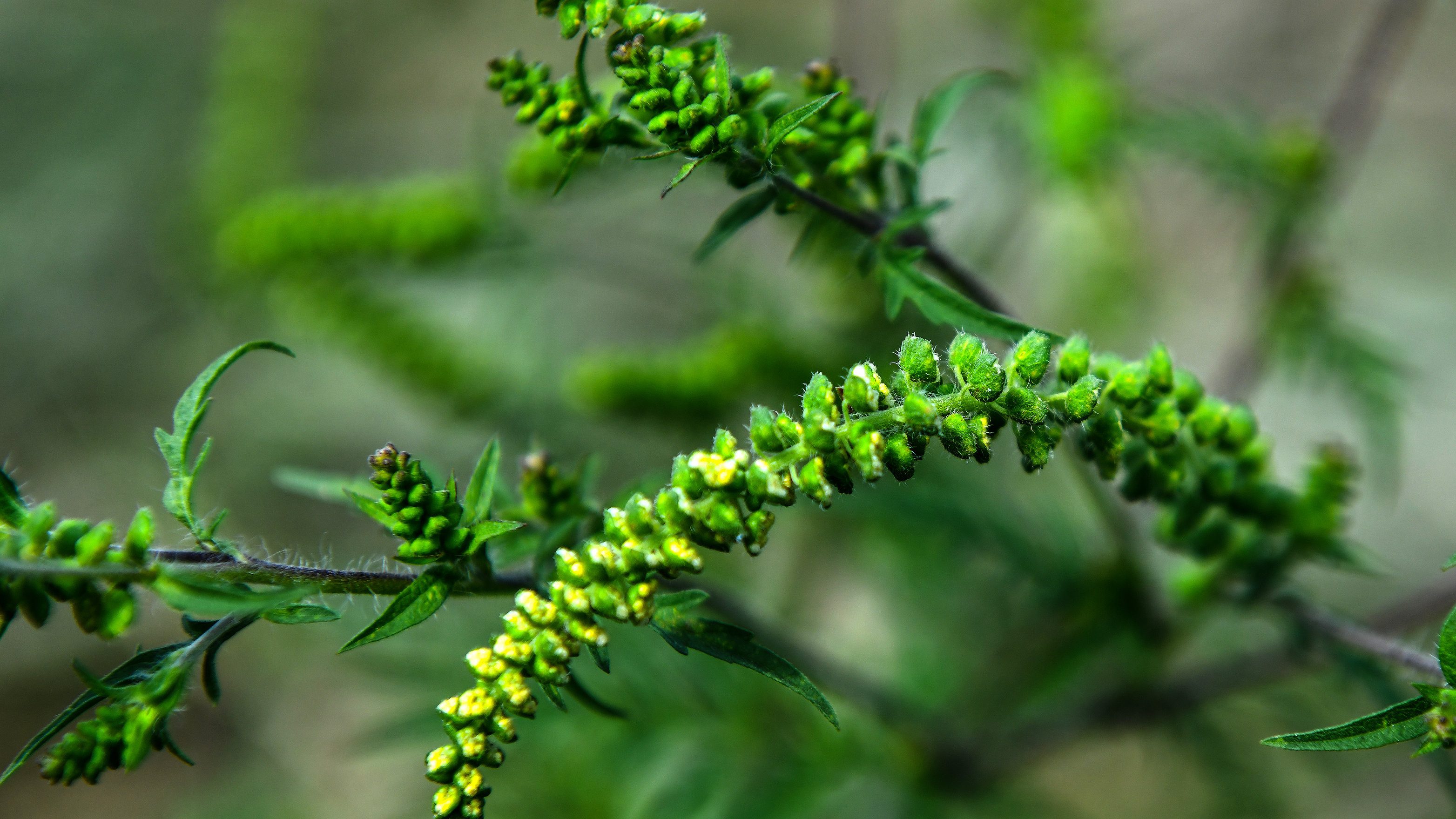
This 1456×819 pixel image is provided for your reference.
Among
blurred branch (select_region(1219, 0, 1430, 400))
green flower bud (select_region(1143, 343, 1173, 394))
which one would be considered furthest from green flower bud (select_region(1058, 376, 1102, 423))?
blurred branch (select_region(1219, 0, 1430, 400))

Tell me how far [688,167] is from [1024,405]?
407 mm

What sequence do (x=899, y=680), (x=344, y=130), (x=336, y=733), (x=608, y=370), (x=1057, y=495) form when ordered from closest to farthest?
1. (x=608, y=370)
2. (x=899, y=680)
3. (x=1057, y=495)
4. (x=336, y=733)
5. (x=344, y=130)

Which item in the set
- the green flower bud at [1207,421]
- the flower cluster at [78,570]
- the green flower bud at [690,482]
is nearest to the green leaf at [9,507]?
the flower cluster at [78,570]

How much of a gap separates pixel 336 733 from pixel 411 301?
2.65m

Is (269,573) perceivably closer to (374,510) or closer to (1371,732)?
(374,510)

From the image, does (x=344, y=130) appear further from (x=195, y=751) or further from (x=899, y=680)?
(x=899, y=680)

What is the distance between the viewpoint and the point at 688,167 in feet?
3.24

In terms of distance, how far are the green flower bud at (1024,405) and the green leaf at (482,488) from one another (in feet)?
1.78

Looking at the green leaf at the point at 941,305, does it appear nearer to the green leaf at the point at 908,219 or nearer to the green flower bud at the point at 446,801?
the green leaf at the point at 908,219

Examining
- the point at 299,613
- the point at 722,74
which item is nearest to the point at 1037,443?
the point at 722,74

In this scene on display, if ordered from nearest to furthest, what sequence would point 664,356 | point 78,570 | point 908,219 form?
1. point 78,570
2. point 908,219
3. point 664,356

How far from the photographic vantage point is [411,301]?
2.70 m

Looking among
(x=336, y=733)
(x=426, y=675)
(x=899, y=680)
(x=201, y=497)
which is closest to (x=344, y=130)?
(x=201, y=497)

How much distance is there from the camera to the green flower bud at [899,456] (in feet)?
3.26
